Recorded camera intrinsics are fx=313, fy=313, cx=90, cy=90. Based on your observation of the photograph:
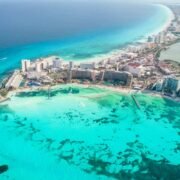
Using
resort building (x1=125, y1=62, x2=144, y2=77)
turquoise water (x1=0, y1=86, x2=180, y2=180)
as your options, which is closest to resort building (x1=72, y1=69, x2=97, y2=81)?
turquoise water (x1=0, y1=86, x2=180, y2=180)

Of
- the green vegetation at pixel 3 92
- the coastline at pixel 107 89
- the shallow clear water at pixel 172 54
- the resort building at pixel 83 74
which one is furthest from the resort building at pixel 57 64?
the shallow clear water at pixel 172 54

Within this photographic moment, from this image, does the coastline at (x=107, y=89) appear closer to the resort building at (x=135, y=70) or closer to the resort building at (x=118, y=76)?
the resort building at (x=118, y=76)

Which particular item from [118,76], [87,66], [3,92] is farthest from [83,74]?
[3,92]

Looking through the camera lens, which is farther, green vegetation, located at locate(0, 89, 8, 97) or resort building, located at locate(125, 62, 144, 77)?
resort building, located at locate(125, 62, 144, 77)

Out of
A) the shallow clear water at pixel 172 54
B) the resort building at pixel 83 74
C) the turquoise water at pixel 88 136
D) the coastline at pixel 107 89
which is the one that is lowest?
the turquoise water at pixel 88 136

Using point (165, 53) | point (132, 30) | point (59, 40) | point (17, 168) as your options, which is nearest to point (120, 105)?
point (17, 168)

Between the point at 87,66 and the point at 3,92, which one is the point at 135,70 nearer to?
the point at 87,66

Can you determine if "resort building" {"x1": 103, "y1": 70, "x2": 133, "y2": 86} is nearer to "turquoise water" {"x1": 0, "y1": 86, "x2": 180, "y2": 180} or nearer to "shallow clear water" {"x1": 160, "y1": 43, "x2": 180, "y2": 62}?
"turquoise water" {"x1": 0, "y1": 86, "x2": 180, "y2": 180}

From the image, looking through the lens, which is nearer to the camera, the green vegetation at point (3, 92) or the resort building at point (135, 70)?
the green vegetation at point (3, 92)
